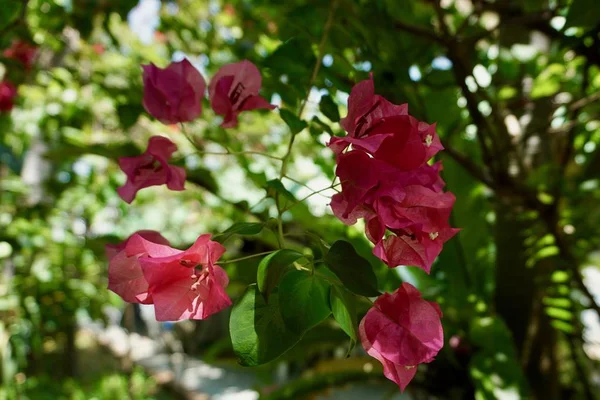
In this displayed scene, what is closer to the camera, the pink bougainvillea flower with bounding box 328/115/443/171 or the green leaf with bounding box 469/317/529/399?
the pink bougainvillea flower with bounding box 328/115/443/171

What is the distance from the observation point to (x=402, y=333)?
0.25 meters

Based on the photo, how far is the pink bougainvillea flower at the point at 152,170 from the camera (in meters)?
0.35

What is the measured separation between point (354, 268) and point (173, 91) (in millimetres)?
193

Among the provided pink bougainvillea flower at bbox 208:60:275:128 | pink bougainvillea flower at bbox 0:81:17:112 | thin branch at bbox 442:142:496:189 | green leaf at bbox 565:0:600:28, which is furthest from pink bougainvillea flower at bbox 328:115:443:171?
pink bougainvillea flower at bbox 0:81:17:112

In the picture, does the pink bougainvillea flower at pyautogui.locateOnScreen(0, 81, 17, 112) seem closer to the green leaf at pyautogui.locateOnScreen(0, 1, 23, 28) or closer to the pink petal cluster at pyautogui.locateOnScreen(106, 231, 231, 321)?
the green leaf at pyautogui.locateOnScreen(0, 1, 23, 28)

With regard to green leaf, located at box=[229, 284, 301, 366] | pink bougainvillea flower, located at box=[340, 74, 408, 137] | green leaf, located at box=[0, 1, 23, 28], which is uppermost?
green leaf, located at box=[0, 1, 23, 28]

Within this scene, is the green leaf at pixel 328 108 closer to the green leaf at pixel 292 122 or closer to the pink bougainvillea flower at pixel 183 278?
the green leaf at pixel 292 122

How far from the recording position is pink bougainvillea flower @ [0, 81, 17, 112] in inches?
45.6

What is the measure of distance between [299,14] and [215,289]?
0.29 meters

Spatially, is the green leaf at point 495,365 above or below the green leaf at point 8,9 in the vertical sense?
below

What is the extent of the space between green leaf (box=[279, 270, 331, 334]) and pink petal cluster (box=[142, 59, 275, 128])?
15cm

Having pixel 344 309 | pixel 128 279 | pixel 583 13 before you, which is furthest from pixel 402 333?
pixel 583 13

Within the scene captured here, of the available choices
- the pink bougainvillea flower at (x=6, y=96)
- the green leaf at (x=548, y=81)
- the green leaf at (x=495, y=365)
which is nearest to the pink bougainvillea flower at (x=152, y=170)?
the green leaf at (x=495, y=365)

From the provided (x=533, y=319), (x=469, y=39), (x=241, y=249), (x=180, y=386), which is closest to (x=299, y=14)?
(x=469, y=39)
